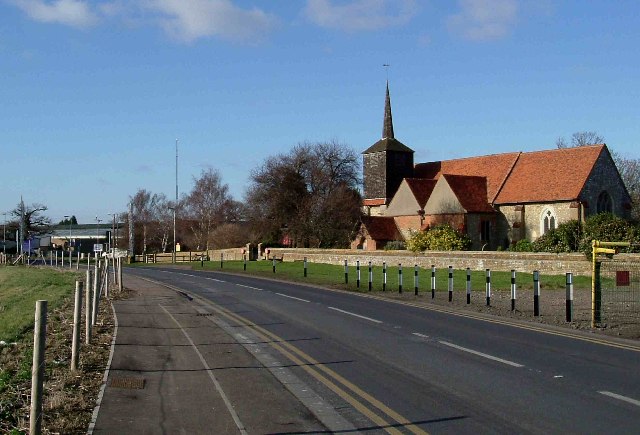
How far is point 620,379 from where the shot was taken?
1057 centimetres

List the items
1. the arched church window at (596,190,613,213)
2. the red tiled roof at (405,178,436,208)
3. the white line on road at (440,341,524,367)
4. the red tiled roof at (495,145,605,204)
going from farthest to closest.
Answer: the red tiled roof at (405,178,436,208)
the arched church window at (596,190,613,213)
the red tiled roof at (495,145,605,204)
the white line on road at (440,341,524,367)

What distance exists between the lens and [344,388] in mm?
10195

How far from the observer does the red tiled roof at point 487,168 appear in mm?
69688

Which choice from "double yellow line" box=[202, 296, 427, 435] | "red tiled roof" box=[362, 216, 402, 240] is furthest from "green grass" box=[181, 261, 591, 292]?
"red tiled roof" box=[362, 216, 402, 240]

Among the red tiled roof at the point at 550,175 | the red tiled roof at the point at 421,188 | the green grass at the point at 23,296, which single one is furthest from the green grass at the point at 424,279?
the red tiled roof at the point at 421,188

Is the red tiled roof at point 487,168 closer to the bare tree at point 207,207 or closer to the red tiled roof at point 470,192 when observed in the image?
the red tiled roof at point 470,192

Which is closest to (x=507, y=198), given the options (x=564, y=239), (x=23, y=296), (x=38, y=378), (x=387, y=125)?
(x=564, y=239)

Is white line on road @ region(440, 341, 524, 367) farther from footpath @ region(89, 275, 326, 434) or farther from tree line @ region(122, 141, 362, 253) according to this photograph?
tree line @ region(122, 141, 362, 253)

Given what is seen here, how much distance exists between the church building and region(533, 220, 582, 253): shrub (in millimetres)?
12683

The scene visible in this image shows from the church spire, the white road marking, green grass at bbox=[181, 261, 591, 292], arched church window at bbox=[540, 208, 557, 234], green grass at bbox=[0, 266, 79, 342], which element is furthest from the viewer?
the church spire

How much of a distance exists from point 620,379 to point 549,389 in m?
1.37

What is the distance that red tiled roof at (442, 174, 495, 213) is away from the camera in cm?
6606

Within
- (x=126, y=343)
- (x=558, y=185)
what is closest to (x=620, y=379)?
(x=126, y=343)

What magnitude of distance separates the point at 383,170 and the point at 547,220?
22.9 meters
